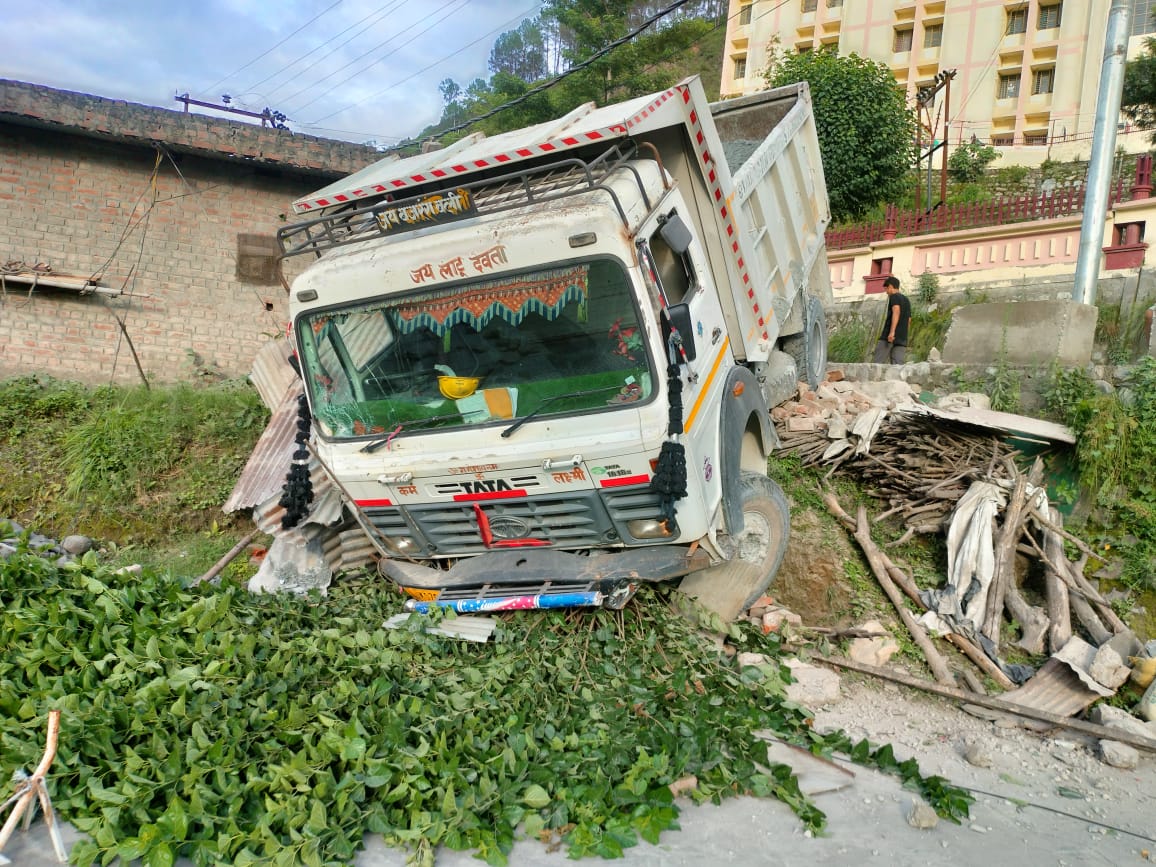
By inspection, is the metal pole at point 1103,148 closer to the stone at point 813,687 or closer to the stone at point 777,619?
the stone at point 777,619

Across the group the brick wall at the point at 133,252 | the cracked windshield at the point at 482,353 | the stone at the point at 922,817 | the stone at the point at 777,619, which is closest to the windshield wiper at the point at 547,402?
the cracked windshield at the point at 482,353

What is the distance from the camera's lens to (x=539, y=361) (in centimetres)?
442

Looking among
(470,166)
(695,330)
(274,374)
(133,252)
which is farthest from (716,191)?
(133,252)

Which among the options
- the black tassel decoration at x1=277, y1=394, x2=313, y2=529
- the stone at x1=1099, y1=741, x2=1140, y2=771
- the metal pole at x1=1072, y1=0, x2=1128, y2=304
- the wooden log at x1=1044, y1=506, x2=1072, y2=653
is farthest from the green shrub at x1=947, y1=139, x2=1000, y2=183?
the black tassel decoration at x1=277, y1=394, x2=313, y2=529

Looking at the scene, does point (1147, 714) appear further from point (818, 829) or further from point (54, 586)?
point (54, 586)

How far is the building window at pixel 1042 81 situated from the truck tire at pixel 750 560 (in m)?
30.9

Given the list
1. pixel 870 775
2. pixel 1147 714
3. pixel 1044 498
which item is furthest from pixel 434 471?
pixel 1044 498

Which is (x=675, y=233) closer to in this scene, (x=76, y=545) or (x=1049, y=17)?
(x=76, y=545)

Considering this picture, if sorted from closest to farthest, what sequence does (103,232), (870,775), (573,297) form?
(870,775) → (573,297) → (103,232)

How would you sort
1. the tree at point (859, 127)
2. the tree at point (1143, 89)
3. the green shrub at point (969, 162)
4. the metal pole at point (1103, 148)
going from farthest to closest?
1. the green shrub at point (969, 162)
2. the tree at point (1143, 89)
3. the tree at point (859, 127)
4. the metal pole at point (1103, 148)

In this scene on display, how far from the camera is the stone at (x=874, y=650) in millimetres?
5230

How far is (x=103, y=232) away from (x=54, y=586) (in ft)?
20.5

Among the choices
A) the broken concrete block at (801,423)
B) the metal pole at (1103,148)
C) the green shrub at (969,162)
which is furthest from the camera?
the green shrub at (969,162)

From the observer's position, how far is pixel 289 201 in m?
10.7
